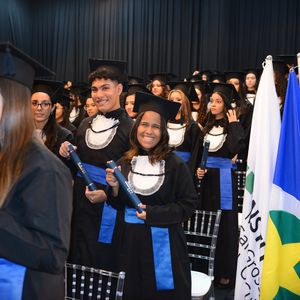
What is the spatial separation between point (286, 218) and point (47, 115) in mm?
2160

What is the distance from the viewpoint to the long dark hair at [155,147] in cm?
303

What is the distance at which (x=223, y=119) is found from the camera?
16.0 ft

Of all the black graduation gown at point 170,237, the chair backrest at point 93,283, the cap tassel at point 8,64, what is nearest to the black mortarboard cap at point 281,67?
the black graduation gown at point 170,237

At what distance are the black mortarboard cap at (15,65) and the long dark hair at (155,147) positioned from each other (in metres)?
1.46

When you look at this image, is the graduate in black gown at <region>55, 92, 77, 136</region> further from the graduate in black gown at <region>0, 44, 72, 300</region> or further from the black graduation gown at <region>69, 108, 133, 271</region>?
the graduate in black gown at <region>0, 44, 72, 300</region>

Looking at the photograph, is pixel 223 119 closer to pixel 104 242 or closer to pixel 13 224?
pixel 104 242

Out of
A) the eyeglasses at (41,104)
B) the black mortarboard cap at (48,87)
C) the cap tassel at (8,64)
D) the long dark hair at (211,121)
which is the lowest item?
the long dark hair at (211,121)

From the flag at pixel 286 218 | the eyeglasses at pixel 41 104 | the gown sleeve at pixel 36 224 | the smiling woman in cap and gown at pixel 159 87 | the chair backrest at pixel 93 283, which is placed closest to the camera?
the gown sleeve at pixel 36 224

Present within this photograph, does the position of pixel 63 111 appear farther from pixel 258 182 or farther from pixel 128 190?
pixel 258 182

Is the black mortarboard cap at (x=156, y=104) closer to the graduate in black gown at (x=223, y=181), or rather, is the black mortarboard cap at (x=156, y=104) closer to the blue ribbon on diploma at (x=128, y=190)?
the blue ribbon on diploma at (x=128, y=190)

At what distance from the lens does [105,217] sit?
3.39 m

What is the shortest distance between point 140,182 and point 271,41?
8409mm

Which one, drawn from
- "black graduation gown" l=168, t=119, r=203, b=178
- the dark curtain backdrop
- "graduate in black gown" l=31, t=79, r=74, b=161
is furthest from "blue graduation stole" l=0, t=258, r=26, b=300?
the dark curtain backdrop

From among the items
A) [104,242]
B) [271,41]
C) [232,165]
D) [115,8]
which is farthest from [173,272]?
[115,8]
